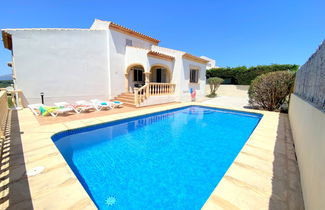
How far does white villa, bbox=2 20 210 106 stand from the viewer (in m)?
9.71

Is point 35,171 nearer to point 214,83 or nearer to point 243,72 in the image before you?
point 214,83

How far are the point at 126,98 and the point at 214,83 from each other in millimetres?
14732

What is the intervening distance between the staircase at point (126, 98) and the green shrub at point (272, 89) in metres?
10.8

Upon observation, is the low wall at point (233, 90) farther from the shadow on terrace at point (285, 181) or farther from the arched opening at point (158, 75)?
the shadow on terrace at point (285, 181)

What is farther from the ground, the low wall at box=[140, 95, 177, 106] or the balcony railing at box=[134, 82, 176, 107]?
the balcony railing at box=[134, 82, 176, 107]

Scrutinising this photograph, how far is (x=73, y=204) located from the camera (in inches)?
88.0

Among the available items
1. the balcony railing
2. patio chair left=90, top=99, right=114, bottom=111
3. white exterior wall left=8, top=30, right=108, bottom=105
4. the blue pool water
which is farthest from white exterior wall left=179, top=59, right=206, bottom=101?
white exterior wall left=8, top=30, right=108, bottom=105

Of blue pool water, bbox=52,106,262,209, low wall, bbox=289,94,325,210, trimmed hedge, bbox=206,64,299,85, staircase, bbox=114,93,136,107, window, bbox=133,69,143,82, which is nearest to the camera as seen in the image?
low wall, bbox=289,94,325,210

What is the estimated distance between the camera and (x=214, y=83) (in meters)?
21.5

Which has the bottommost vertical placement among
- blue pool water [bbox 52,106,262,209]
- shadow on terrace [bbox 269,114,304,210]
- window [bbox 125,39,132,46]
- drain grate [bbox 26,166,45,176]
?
blue pool water [bbox 52,106,262,209]

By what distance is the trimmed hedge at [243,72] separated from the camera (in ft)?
59.5

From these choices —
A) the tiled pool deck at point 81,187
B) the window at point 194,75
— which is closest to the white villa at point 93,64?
the window at point 194,75

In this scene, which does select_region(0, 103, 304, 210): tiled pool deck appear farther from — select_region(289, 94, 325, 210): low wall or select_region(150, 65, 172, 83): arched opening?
select_region(150, 65, 172, 83): arched opening

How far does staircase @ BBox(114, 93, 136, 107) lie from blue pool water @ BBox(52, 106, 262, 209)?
4015mm
